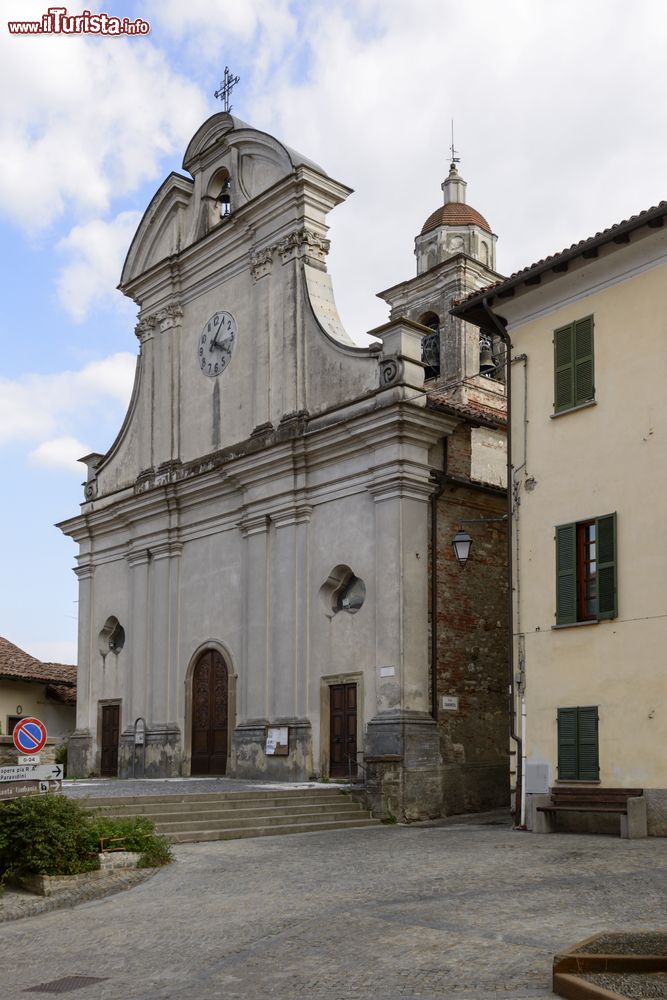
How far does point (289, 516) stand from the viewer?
76.3 ft

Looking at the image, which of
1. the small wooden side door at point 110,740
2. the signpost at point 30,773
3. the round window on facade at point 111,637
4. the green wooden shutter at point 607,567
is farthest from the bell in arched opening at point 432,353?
the signpost at point 30,773

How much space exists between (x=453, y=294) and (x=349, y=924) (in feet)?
64.5

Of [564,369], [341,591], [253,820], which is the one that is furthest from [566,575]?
[341,591]

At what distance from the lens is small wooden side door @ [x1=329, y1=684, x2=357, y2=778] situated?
21.3 m

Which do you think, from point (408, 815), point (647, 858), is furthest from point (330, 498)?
point (647, 858)

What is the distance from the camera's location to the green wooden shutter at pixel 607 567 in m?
16.4

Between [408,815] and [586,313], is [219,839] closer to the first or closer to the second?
[408,815]

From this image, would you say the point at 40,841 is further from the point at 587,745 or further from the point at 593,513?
the point at 593,513

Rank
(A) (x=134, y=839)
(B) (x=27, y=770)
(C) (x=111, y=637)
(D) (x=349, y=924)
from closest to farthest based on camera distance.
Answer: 1. (D) (x=349, y=924)
2. (B) (x=27, y=770)
3. (A) (x=134, y=839)
4. (C) (x=111, y=637)

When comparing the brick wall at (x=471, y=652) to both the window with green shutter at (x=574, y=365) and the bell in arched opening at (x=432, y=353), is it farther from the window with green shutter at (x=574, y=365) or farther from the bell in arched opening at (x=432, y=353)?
the bell in arched opening at (x=432, y=353)

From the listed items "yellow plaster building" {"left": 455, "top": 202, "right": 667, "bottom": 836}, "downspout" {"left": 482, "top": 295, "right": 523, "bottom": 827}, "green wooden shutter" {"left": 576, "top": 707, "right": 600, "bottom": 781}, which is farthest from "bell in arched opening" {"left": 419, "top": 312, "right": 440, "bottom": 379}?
"green wooden shutter" {"left": 576, "top": 707, "right": 600, "bottom": 781}

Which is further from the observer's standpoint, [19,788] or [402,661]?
[402,661]

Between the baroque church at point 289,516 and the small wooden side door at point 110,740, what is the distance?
0.07 m

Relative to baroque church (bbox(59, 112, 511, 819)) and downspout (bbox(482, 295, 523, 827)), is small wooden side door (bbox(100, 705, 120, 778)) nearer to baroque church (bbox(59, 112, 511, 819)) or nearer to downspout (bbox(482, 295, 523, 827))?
baroque church (bbox(59, 112, 511, 819))
